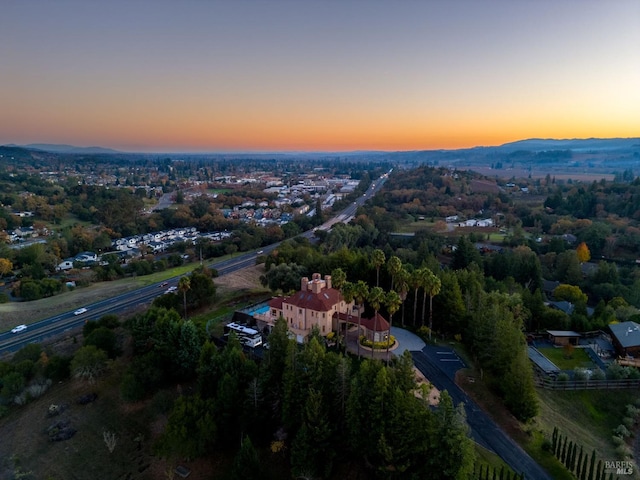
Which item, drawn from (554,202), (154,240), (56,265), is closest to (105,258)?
(56,265)

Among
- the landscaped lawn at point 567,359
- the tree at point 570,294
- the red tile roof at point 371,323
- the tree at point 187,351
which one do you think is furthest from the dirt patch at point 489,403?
the tree at point 570,294

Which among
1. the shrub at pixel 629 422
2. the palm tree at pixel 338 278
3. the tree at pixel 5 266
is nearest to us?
the shrub at pixel 629 422

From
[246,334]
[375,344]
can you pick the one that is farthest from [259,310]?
[375,344]

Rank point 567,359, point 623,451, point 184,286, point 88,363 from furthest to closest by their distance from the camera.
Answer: point 184,286 → point 567,359 → point 88,363 → point 623,451

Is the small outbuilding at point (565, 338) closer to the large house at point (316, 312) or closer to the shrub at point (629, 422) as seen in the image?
the shrub at point (629, 422)

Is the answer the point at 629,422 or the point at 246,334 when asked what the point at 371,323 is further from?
the point at 629,422
